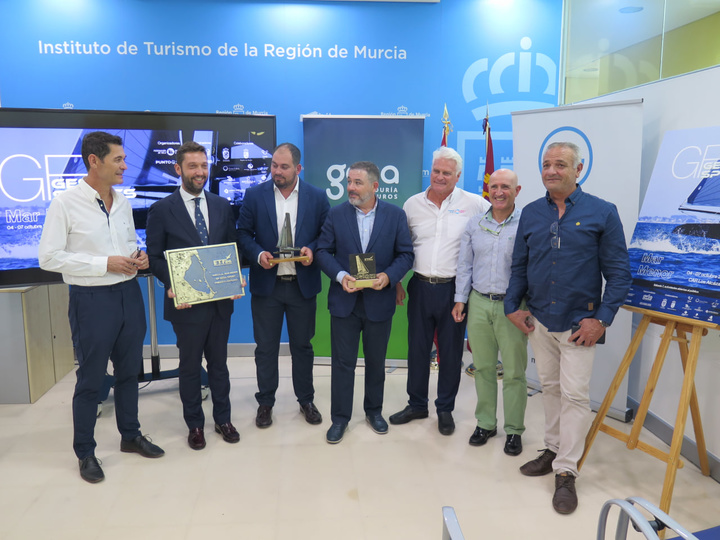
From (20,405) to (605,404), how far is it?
13.8 ft

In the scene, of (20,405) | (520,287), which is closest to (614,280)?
(520,287)

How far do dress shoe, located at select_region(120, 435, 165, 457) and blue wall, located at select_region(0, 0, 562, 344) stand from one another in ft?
6.65

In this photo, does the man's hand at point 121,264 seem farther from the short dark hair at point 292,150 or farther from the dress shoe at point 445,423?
the dress shoe at point 445,423

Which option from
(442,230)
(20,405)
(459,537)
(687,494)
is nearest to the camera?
(459,537)

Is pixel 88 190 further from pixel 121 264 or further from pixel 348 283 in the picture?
pixel 348 283

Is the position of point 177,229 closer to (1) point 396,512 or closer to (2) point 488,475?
(1) point 396,512

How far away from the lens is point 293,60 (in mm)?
4984

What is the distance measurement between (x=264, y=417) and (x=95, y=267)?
1.56 metres

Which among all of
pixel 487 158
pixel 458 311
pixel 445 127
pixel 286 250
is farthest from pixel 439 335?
pixel 445 127

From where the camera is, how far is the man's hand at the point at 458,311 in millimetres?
3408

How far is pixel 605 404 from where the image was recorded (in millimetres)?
2971

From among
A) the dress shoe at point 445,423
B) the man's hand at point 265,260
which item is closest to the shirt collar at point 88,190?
the man's hand at point 265,260

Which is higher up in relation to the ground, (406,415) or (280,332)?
(280,332)

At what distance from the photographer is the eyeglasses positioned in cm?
278
